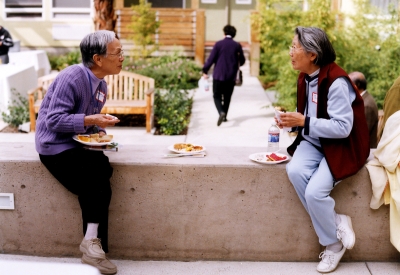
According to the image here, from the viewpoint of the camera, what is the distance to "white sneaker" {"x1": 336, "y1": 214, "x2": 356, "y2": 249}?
13.6 feet

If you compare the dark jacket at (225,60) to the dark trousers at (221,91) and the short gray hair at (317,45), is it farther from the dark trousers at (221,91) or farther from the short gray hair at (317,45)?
the short gray hair at (317,45)

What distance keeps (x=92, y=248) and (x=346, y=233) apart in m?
1.72

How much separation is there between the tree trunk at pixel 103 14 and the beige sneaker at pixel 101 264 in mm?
9296

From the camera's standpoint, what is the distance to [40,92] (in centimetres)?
1026

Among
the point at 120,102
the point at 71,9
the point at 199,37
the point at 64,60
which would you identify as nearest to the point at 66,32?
the point at 71,9

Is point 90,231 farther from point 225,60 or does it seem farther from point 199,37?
point 199,37

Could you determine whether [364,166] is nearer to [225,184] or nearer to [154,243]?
[225,184]

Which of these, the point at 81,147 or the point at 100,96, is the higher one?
the point at 100,96

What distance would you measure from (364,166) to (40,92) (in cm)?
711

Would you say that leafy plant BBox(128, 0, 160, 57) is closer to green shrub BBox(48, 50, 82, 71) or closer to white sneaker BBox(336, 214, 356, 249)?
green shrub BBox(48, 50, 82, 71)

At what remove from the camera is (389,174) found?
4.23 meters

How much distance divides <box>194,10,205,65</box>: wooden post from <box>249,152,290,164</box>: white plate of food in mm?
14230

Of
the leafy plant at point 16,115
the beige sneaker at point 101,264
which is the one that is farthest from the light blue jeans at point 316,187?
the leafy plant at point 16,115

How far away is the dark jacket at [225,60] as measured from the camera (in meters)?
10.9
